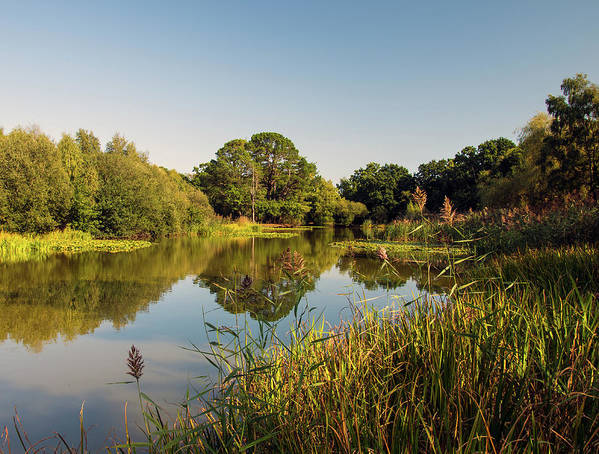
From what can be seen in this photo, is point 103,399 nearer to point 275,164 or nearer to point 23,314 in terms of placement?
point 23,314

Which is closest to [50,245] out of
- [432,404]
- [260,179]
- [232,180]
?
[432,404]

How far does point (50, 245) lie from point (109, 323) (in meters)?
13.5

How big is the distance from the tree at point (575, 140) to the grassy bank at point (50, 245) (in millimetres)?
25201

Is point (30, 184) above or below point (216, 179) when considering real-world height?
below

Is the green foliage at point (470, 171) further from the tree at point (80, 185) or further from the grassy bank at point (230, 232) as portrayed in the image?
the tree at point (80, 185)

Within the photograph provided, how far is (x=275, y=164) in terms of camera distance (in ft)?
155

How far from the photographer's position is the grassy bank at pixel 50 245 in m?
14.3

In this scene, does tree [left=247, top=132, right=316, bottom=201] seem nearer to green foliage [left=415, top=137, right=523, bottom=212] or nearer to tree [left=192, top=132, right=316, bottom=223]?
tree [left=192, top=132, right=316, bottom=223]

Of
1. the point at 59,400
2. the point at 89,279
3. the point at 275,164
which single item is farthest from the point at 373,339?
the point at 275,164

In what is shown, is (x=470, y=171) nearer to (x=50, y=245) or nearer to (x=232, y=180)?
(x=232, y=180)

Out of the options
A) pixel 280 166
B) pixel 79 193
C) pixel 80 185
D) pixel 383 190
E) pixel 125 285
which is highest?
pixel 280 166

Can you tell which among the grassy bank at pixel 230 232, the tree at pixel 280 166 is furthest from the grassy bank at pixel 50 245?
the tree at pixel 280 166

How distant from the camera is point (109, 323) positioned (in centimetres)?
620

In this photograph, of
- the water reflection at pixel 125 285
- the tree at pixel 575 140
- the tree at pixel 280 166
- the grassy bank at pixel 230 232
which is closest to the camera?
the water reflection at pixel 125 285
